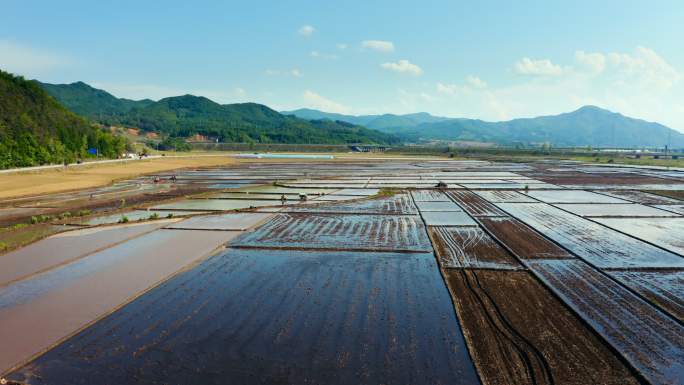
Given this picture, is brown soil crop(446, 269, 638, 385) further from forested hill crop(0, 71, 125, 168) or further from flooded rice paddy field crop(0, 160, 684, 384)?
forested hill crop(0, 71, 125, 168)

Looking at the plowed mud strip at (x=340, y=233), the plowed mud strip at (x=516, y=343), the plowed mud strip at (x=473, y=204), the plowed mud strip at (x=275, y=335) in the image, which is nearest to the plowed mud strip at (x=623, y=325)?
the plowed mud strip at (x=516, y=343)

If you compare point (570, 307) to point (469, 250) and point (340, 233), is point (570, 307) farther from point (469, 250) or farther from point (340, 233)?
point (340, 233)

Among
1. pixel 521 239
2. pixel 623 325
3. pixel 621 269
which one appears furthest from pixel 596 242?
pixel 623 325

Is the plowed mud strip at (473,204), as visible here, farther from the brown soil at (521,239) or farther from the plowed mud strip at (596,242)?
the brown soil at (521,239)

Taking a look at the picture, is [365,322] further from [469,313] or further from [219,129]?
[219,129]

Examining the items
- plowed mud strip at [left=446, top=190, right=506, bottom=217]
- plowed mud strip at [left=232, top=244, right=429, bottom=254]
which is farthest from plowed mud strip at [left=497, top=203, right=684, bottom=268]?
plowed mud strip at [left=232, top=244, right=429, bottom=254]

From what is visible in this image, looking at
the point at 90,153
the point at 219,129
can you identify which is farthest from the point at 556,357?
the point at 219,129
